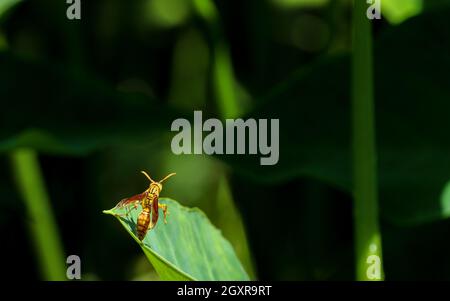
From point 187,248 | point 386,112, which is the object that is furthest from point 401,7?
point 187,248

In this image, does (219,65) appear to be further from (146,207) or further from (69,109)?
(146,207)

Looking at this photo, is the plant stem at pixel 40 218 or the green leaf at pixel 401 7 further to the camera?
the plant stem at pixel 40 218

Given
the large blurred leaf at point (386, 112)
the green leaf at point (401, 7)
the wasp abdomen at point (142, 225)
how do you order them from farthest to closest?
the green leaf at point (401, 7) → the large blurred leaf at point (386, 112) → the wasp abdomen at point (142, 225)

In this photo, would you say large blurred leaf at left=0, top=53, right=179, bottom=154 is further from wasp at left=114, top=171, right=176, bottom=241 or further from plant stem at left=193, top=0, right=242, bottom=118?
wasp at left=114, top=171, right=176, bottom=241

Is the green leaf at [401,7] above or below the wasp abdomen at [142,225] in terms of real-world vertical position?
above

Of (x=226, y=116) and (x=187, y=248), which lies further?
(x=226, y=116)

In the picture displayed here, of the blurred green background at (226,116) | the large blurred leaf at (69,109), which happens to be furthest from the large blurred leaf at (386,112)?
the large blurred leaf at (69,109)

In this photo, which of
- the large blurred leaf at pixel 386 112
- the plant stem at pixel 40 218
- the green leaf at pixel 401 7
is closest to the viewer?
the large blurred leaf at pixel 386 112

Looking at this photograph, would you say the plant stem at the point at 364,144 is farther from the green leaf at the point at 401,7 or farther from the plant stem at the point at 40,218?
the plant stem at the point at 40,218
